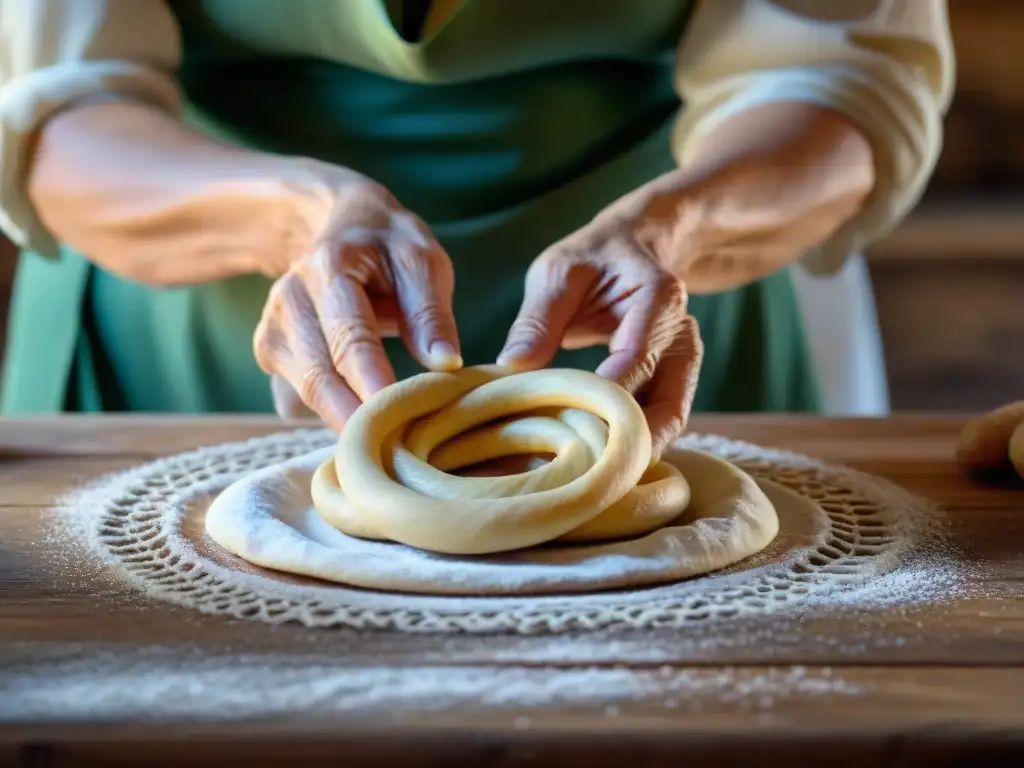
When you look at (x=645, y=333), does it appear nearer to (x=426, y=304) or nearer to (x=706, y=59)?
(x=426, y=304)

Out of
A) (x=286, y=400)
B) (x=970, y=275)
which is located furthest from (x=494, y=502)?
(x=970, y=275)

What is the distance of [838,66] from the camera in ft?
3.81

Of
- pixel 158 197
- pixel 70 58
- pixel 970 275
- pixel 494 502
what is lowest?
pixel 970 275

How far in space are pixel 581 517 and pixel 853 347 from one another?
2.38ft

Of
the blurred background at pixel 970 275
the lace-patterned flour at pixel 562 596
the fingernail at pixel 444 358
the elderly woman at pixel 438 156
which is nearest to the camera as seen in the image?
the lace-patterned flour at pixel 562 596

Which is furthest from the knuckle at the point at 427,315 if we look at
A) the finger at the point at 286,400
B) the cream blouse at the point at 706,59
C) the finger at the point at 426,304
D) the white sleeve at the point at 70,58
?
the white sleeve at the point at 70,58

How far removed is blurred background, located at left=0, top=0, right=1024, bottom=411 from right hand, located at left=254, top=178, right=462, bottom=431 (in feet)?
4.56

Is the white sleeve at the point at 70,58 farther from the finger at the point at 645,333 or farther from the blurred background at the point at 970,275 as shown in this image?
the blurred background at the point at 970,275

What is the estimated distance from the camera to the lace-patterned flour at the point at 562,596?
24.7 inches

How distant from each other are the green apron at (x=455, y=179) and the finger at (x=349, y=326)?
347 mm

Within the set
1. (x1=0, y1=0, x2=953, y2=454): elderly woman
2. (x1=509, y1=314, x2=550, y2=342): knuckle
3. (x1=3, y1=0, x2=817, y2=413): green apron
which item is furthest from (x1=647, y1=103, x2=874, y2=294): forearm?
(x1=509, y1=314, x2=550, y2=342): knuckle

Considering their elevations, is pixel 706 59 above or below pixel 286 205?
above

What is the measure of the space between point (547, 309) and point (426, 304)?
0.09 metres

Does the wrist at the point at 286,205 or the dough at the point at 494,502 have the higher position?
the wrist at the point at 286,205
